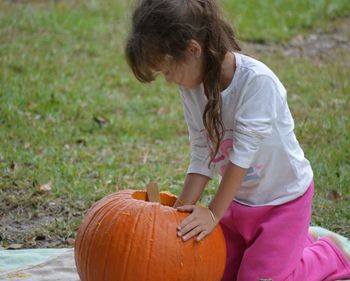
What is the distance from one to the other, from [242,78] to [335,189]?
6.00 feet

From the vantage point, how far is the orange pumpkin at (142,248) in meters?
2.86

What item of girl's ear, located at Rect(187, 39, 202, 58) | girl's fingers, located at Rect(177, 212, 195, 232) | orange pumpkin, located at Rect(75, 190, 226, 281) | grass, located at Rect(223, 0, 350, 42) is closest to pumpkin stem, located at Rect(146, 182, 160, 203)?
orange pumpkin, located at Rect(75, 190, 226, 281)

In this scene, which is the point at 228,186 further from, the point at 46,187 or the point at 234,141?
the point at 46,187

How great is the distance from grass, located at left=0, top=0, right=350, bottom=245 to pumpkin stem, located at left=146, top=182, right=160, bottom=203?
2.12ft

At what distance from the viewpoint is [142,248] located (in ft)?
9.38

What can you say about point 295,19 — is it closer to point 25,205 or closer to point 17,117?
point 17,117

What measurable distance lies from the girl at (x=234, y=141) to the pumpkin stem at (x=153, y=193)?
138 millimetres

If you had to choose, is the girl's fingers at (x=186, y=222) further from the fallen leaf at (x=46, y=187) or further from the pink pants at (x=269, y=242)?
the fallen leaf at (x=46, y=187)

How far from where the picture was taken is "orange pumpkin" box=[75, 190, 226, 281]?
2857 millimetres

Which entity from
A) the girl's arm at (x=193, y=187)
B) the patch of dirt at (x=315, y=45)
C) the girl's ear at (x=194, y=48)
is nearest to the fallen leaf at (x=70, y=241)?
the girl's arm at (x=193, y=187)

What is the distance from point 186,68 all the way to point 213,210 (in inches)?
21.7

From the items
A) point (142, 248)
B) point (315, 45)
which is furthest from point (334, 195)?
point (315, 45)

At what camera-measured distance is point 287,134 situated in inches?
121

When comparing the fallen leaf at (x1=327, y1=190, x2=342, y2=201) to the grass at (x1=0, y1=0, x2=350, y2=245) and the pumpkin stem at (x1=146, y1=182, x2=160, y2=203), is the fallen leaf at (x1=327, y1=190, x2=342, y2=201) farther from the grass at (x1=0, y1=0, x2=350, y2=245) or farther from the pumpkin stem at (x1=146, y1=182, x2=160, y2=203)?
the pumpkin stem at (x1=146, y1=182, x2=160, y2=203)
